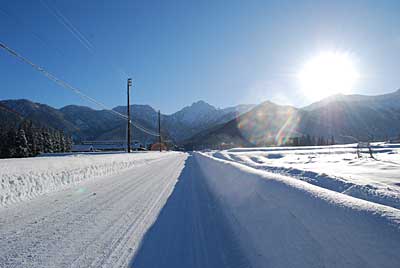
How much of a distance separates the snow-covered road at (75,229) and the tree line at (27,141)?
2600 inches

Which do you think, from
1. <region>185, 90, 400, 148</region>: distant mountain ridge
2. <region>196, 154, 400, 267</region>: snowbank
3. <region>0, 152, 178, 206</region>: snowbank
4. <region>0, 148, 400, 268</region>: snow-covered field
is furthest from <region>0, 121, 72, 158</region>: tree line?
<region>185, 90, 400, 148</region>: distant mountain ridge

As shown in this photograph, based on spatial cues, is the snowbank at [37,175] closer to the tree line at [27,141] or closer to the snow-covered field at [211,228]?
the snow-covered field at [211,228]

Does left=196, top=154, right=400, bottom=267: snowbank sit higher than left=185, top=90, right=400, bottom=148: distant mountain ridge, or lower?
lower

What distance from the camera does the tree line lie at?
57.7 metres

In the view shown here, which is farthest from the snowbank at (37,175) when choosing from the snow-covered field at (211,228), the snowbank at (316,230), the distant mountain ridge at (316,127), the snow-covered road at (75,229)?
the distant mountain ridge at (316,127)

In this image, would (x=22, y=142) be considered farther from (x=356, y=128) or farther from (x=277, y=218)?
(x=356, y=128)

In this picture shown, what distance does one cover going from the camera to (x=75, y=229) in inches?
171

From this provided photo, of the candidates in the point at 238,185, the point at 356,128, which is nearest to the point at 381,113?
the point at 356,128

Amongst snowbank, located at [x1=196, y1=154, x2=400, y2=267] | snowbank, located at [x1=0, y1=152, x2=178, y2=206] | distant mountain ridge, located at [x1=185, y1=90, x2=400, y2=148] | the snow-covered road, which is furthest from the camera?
distant mountain ridge, located at [x1=185, y1=90, x2=400, y2=148]

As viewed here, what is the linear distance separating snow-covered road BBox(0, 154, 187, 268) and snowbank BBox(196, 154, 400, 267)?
81.0 inches

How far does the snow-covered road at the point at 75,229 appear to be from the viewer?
324 centimetres

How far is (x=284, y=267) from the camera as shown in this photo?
2.60m

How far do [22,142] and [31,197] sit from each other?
6584cm

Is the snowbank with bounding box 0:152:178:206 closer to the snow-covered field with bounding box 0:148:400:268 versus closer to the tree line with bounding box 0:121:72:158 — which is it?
the snow-covered field with bounding box 0:148:400:268
